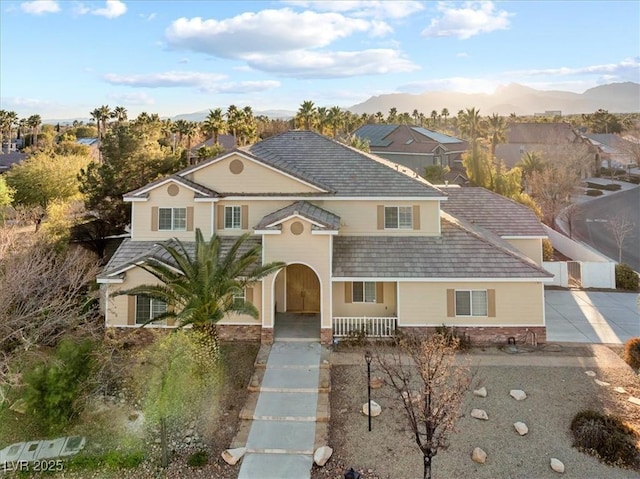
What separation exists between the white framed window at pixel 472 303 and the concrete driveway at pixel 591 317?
366cm

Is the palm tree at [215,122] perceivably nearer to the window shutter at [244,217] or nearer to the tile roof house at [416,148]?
the tile roof house at [416,148]

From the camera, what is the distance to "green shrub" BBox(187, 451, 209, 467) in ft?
40.3

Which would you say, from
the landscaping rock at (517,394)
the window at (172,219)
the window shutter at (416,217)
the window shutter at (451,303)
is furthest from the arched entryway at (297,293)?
the landscaping rock at (517,394)

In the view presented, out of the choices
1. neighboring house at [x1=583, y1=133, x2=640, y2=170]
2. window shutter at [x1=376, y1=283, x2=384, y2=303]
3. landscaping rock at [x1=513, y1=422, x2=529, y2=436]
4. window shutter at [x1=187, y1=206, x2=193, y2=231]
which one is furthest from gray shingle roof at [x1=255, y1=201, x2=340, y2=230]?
neighboring house at [x1=583, y1=133, x2=640, y2=170]

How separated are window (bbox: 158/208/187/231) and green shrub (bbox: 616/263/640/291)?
88.6ft

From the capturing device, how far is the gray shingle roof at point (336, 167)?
73.6ft

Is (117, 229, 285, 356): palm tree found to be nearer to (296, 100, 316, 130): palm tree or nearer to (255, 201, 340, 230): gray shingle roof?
(255, 201, 340, 230): gray shingle roof

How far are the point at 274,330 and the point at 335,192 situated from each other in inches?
298

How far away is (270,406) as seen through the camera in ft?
48.9

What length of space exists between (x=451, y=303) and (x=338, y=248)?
5.98m

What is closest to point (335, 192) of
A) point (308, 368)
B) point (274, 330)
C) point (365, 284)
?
point (365, 284)

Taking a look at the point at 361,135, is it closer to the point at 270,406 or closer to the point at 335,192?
the point at 335,192

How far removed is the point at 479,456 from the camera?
12258mm

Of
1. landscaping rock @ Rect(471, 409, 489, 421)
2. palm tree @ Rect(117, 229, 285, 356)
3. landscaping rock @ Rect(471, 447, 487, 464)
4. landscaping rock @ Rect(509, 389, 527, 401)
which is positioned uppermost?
palm tree @ Rect(117, 229, 285, 356)
